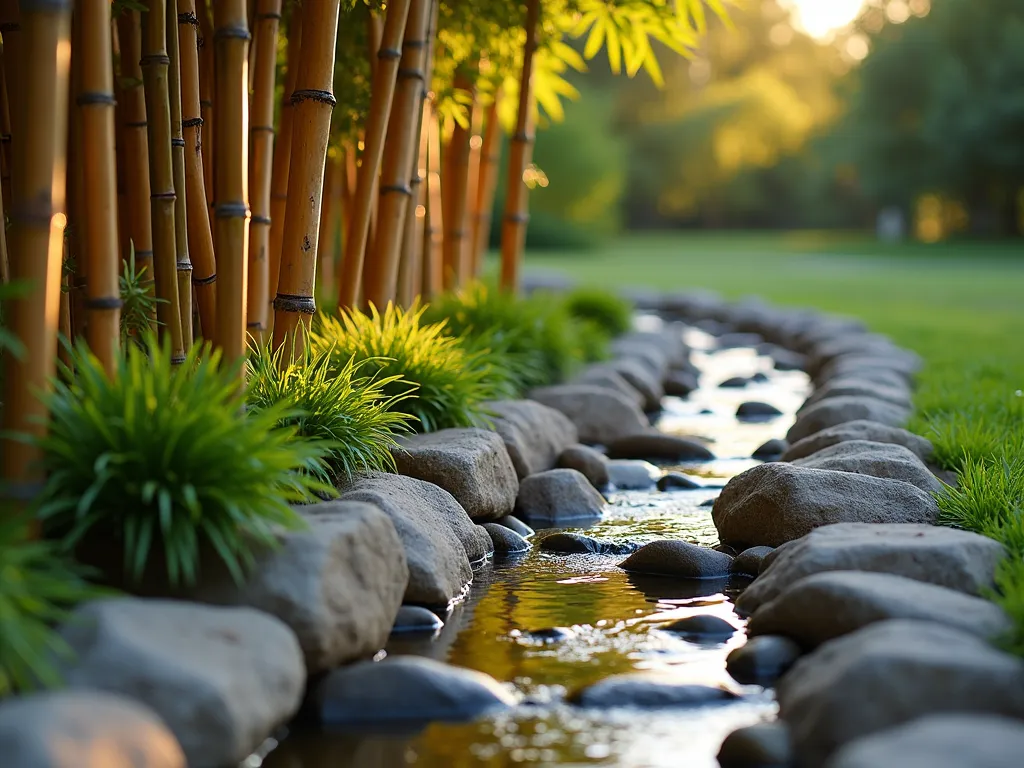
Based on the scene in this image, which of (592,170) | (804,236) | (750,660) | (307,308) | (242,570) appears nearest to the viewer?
(242,570)

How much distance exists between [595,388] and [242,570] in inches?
128

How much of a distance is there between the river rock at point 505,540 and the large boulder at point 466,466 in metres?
0.07

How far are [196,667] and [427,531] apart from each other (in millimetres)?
1049

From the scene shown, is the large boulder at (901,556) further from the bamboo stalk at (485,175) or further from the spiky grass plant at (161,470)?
the bamboo stalk at (485,175)

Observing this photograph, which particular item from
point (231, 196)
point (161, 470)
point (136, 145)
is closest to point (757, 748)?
point (161, 470)

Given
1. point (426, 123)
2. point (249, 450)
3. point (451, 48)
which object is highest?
point (451, 48)

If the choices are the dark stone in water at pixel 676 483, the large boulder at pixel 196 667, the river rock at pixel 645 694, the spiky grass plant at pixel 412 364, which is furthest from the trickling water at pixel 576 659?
the spiky grass plant at pixel 412 364

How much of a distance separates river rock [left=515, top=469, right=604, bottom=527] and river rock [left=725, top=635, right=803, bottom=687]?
1.43m

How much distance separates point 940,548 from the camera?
2486 millimetres

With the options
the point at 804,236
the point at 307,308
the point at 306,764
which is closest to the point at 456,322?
the point at 307,308

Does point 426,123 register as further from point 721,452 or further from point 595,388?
point 721,452

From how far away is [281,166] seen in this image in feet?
14.3

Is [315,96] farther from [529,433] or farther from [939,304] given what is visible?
[939,304]

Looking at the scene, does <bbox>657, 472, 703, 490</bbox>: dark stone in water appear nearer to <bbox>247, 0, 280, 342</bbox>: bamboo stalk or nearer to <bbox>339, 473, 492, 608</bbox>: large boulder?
<bbox>339, 473, 492, 608</bbox>: large boulder
